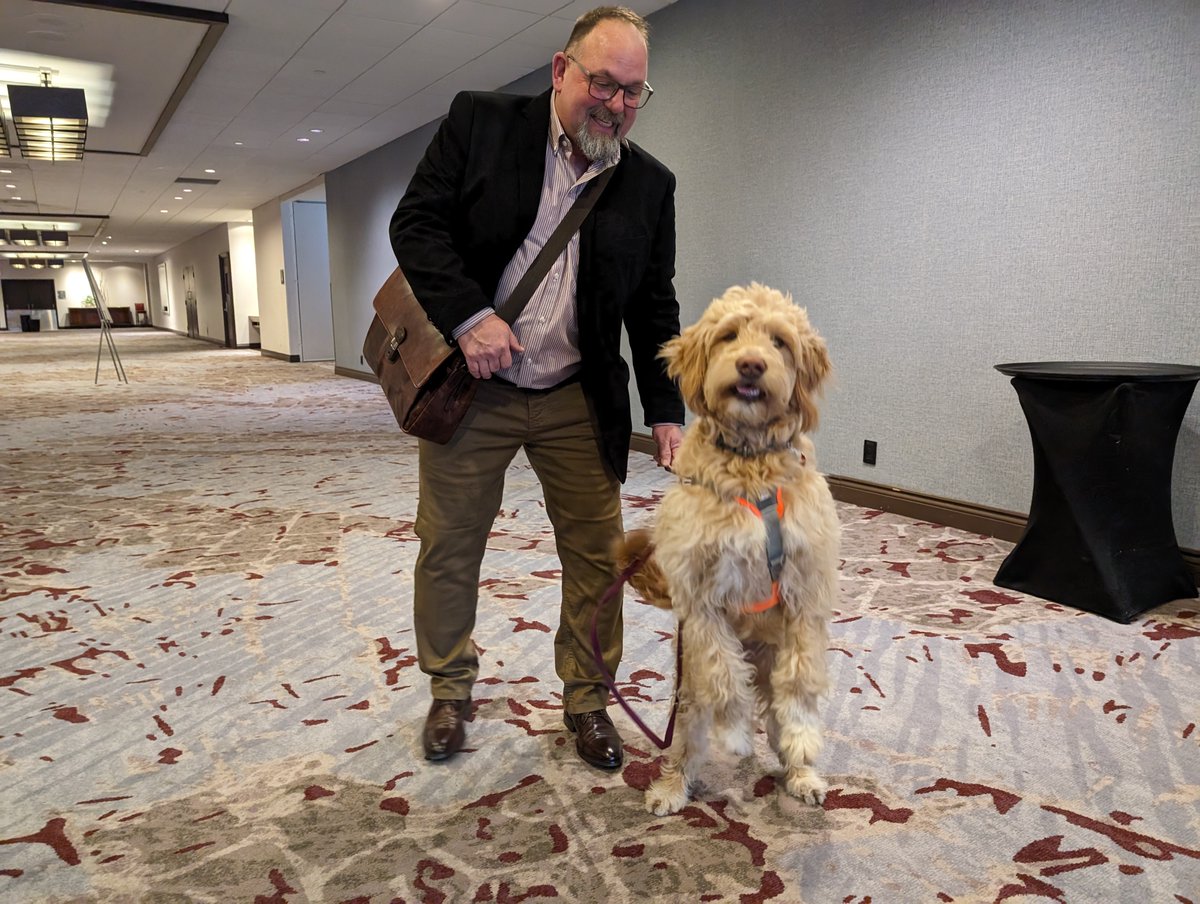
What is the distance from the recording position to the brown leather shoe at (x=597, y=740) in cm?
197

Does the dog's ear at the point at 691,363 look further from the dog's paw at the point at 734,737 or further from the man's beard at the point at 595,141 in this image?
the dog's paw at the point at 734,737

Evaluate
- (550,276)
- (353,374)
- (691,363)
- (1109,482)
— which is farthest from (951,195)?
(353,374)

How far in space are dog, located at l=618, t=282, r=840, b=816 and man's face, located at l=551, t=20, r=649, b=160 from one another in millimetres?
463

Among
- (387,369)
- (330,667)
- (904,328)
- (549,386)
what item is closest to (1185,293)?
(904,328)

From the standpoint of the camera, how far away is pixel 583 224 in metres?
1.82

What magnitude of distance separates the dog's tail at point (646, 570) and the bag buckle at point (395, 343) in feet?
2.20

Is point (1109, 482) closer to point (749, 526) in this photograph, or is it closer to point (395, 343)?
point (749, 526)

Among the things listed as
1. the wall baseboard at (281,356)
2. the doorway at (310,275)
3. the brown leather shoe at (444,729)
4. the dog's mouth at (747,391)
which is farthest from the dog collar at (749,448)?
the wall baseboard at (281,356)

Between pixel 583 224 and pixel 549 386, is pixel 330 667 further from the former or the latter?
pixel 583 224

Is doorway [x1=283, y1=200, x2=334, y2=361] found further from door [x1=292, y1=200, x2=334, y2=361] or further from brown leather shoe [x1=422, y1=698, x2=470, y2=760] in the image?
brown leather shoe [x1=422, y1=698, x2=470, y2=760]

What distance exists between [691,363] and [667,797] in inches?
36.9

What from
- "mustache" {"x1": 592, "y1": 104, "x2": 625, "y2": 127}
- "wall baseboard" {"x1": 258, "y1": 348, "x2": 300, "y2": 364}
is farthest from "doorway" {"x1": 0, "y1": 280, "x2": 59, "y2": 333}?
"mustache" {"x1": 592, "y1": 104, "x2": 625, "y2": 127}

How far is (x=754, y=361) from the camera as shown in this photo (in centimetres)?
146

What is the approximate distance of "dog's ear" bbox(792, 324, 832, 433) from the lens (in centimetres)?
155
